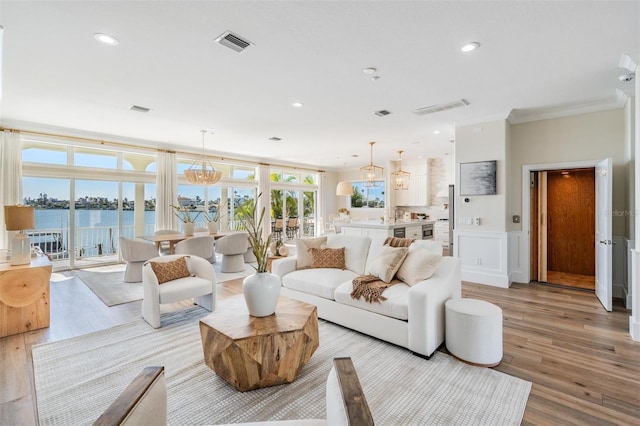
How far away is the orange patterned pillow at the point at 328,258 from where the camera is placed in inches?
152

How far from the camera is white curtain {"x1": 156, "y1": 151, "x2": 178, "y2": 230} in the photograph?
22.6ft

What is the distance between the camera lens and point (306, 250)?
400cm

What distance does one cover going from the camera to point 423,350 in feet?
8.33

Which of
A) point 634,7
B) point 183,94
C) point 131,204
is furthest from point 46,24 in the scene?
point 131,204

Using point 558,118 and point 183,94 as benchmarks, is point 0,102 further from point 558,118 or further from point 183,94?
point 558,118

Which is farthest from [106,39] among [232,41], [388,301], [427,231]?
[427,231]

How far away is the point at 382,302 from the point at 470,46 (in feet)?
8.16

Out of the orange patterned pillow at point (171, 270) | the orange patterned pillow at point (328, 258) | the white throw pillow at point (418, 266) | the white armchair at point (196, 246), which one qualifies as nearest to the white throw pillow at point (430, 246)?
the white throw pillow at point (418, 266)

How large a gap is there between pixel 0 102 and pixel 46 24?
2.92m

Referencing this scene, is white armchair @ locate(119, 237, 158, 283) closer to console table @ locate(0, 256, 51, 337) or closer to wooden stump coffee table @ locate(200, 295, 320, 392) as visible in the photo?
console table @ locate(0, 256, 51, 337)

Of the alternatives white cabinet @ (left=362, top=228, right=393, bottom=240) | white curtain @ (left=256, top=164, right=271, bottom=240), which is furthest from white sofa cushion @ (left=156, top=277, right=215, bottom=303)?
white curtain @ (left=256, top=164, right=271, bottom=240)

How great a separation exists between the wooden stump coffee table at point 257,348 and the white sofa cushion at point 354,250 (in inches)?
57.8

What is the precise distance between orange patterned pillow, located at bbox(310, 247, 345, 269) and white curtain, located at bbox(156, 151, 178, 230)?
182 inches

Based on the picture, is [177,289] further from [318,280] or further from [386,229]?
[386,229]
